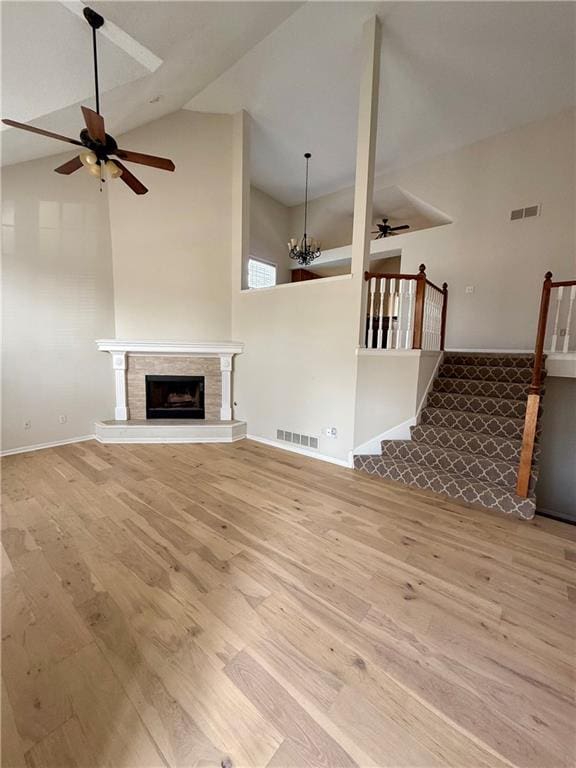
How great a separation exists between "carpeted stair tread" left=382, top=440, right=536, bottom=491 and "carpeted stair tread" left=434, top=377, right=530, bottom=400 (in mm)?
966

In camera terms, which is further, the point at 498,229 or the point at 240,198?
the point at 498,229

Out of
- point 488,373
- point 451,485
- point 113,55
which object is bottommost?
point 451,485

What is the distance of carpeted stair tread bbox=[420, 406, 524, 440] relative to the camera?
304 cm

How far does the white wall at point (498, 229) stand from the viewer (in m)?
4.20

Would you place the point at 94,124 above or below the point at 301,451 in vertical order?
above

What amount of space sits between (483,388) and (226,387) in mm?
3393

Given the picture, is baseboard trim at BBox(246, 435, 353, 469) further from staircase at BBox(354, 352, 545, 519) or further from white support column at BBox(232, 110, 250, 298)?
white support column at BBox(232, 110, 250, 298)

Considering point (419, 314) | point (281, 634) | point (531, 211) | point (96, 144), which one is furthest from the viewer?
point (531, 211)

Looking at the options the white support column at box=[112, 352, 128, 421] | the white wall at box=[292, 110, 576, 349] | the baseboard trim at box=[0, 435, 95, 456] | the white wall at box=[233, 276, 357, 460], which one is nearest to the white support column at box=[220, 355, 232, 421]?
the white wall at box=[233, 276, 357, 460]

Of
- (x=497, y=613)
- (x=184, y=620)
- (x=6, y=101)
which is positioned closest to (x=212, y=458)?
(x=184, y=620)

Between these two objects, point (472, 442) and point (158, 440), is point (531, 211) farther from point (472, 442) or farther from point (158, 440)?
point (158, 440)

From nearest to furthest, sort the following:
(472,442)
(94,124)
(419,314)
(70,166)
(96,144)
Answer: (94,124), (96,144), (70,166), (472,442), (419,314)

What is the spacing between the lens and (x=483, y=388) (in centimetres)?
363

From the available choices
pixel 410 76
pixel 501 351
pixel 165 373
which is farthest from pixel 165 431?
pixel 410 76
